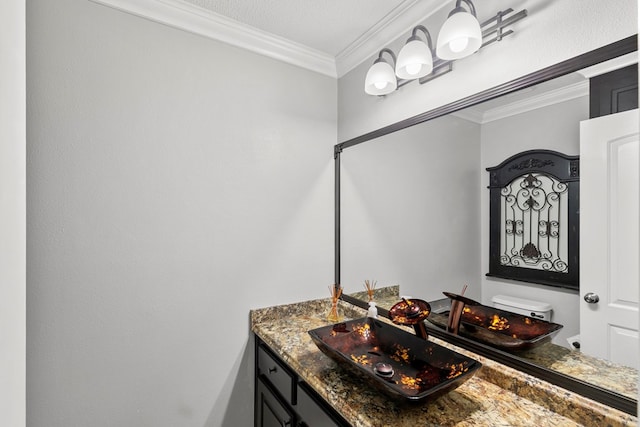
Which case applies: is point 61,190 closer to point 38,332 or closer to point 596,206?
point 38,332

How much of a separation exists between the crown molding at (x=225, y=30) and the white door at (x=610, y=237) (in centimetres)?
149

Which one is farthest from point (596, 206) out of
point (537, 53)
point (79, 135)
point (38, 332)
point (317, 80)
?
point (38, 332)

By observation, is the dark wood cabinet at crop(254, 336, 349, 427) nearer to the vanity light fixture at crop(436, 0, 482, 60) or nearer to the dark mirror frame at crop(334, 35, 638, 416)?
the dark mirror frame at crop(334, 35, 638, 416)

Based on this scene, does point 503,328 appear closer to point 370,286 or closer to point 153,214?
point 370,286

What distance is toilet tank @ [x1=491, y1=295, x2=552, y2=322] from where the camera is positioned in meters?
1.11

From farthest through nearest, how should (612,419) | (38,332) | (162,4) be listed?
(162,4) → (38,332) → (612,419)

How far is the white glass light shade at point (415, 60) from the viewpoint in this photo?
139 cm

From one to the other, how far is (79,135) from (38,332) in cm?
85

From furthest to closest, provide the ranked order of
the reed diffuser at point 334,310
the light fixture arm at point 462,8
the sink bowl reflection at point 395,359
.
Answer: the reed diffuser at point 334,310 → the light fixture arm at point 462,8 → the sink bowl reflection at point 395,359

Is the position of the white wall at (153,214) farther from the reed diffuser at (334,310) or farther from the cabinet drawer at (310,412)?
the cabinet drawer at (310,412)

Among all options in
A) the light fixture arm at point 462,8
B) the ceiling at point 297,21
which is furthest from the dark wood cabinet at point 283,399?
the ceiling at point 297,21

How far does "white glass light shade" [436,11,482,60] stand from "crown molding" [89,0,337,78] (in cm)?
92

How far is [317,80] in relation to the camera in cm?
205

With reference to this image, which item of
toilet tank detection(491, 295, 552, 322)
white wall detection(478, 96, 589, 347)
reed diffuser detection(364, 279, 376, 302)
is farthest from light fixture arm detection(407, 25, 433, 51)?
reed diffuser detection(364, 279, 376, 302)
